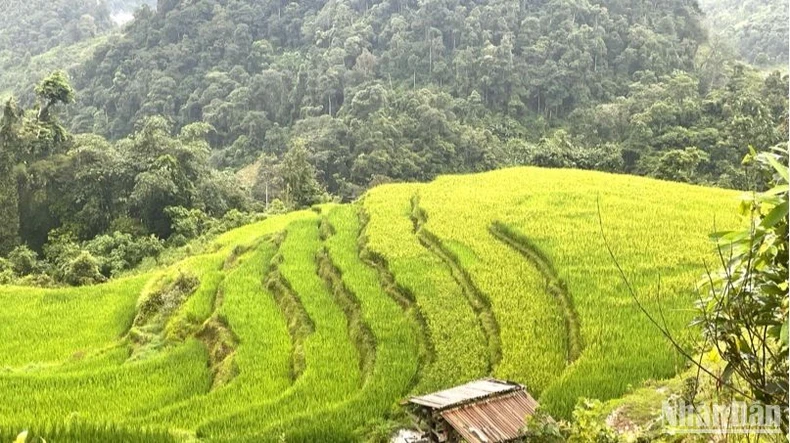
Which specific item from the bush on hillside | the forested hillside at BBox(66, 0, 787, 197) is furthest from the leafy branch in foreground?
the forested hillside at BBox(66, 0, 787, 197)

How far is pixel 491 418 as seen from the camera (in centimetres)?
620

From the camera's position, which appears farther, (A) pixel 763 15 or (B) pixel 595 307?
(A) pixel 763 15

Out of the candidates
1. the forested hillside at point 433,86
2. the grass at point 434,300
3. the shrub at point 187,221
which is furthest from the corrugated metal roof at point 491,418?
the forested hillside at point 433,86

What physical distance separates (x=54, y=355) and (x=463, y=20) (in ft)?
129

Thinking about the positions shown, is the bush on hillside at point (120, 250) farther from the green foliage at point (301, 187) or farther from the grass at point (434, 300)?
the grass at point (434, 300)

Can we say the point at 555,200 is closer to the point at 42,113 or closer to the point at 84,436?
the point at 84,436

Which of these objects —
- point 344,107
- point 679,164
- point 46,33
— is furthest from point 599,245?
point 46,33

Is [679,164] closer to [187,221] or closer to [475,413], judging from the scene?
[187,221]

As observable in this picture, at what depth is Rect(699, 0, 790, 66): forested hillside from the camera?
47.9 metres

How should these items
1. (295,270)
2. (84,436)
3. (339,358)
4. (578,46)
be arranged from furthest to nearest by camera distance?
(578,46) < (295,270) < (339,358) < (84,436)

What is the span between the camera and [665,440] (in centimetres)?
444

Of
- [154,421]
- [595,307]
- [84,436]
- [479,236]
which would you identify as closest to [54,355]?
[154,421]

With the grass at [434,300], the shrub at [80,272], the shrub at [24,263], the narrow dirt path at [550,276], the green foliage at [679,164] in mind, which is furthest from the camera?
the green foliage at [679,164]

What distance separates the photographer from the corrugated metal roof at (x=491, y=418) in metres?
6.00
